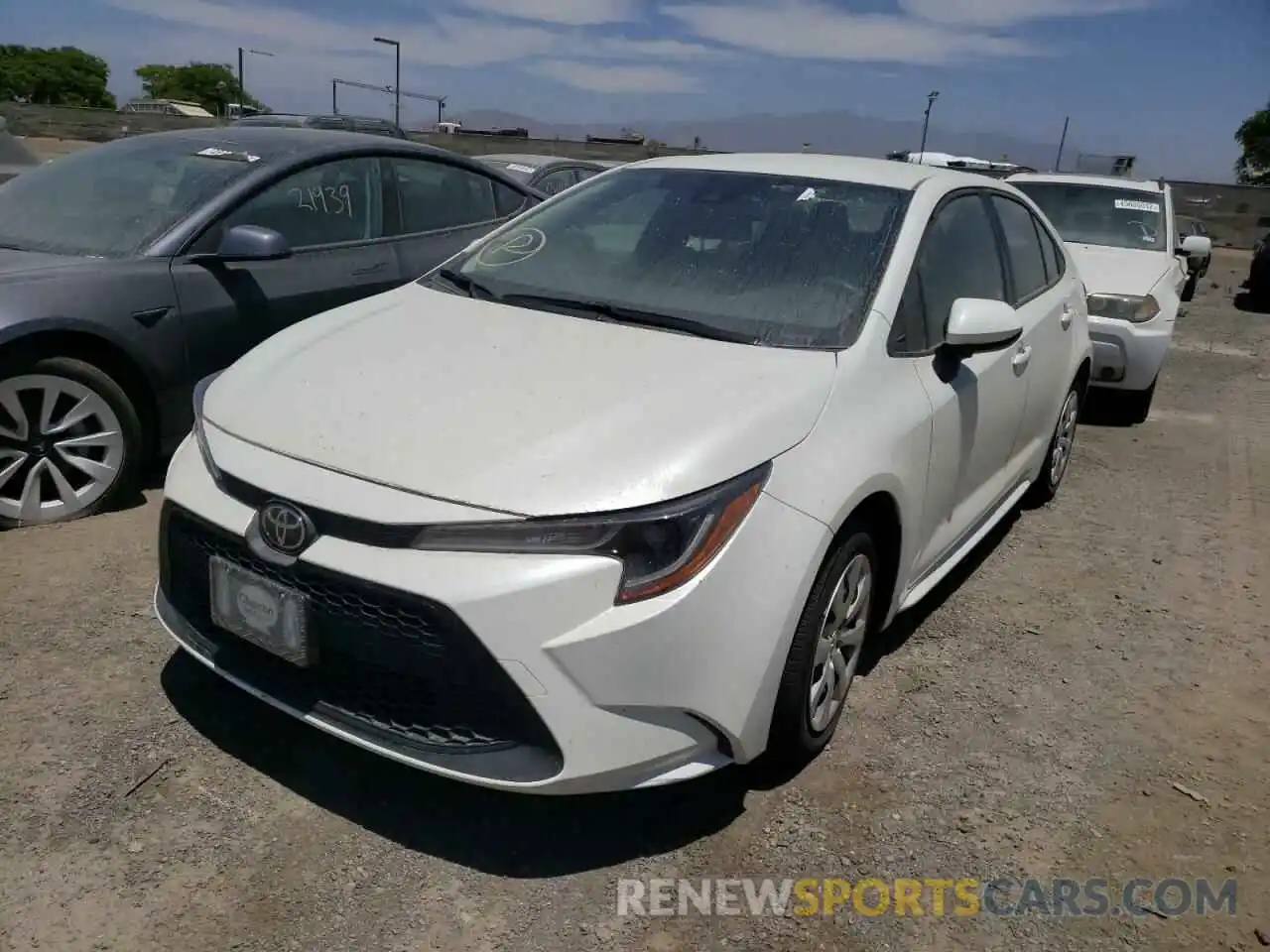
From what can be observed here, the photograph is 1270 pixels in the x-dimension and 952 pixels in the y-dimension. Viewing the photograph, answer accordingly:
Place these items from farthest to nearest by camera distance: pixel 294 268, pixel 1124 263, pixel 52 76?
pixel 52 76, pixel 1124 263, pixel 294 268

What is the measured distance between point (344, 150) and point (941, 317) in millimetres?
3138

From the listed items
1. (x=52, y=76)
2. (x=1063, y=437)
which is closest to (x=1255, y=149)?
(x=1063, y=437)

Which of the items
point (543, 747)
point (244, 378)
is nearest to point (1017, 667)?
point (543, 747)

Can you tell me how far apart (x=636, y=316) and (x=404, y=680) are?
1.34 m

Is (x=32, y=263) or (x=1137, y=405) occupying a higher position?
(x=32, y=263)

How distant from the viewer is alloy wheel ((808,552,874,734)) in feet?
8.77

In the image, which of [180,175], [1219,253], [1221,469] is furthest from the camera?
[1219,253]

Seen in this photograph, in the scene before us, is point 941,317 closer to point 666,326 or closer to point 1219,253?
point 666,326

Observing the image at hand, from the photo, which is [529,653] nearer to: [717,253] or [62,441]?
[717,253]

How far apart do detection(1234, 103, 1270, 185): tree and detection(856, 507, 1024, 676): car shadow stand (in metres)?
85.5

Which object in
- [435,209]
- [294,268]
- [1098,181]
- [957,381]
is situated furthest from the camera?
[1098,181]

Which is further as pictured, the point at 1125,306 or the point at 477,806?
the point at 1125,306

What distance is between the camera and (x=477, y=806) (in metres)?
2.58

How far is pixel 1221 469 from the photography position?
6.16 metres
